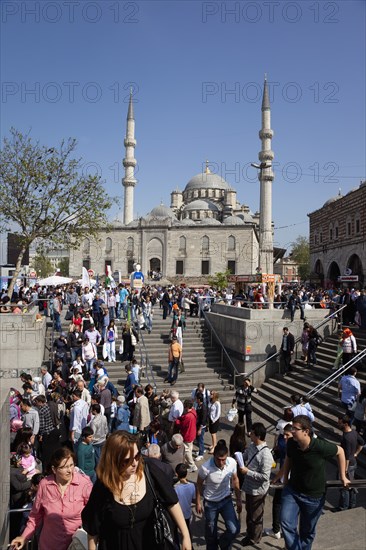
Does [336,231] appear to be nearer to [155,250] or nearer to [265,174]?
[265,174]

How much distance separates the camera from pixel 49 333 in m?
17.0

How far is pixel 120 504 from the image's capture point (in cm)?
280

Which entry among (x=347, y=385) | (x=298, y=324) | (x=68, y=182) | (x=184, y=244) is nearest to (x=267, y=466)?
(x=347, y=385)

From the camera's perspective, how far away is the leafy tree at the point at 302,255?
8576 centimetres

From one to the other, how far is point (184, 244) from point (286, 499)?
62.4 m

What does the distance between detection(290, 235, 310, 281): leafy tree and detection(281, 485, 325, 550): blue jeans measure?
77.6 metres

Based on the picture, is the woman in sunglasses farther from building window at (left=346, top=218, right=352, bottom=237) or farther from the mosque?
the mosque

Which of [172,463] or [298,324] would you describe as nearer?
[172,463]

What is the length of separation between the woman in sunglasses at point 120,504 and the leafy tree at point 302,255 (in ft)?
261

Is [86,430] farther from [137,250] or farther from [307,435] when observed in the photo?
[137,250]

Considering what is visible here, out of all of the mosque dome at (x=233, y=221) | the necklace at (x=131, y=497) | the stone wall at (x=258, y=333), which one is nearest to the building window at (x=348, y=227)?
the mosque dome at (x=233, y=221)

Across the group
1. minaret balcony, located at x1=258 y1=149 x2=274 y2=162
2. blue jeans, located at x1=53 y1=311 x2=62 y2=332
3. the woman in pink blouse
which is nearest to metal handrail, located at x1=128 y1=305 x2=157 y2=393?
blue jeans, located at x1=53 y1=311 x2=62 y2=332

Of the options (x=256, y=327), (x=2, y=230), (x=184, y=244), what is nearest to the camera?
(x=256, y=327)

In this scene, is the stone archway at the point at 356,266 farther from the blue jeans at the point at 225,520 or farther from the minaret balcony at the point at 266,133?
the blue jeans at the point at 225,520
